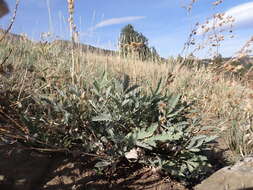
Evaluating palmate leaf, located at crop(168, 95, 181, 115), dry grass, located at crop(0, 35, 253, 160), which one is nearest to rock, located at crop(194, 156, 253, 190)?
dry grass, located at crop(0, 35, 253, 160)

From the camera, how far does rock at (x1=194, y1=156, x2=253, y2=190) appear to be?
1.94 meters

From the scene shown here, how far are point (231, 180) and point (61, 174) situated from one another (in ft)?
4.00

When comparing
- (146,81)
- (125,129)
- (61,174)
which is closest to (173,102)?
(125,129)

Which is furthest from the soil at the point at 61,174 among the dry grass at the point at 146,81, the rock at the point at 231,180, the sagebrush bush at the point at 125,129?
the dry grass at the point at 146,81

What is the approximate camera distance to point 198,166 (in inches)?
77.4

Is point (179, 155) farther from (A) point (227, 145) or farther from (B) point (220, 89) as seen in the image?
(B) point (220, 89)

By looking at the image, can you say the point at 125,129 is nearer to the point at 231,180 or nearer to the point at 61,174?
the point at 61,174

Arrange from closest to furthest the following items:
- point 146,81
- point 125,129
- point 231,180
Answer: point 231,180 < point 125,129 < point 146,81

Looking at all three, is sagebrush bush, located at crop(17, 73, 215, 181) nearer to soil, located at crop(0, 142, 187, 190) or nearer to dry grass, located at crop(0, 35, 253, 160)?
soil, located at crop(0, 142, 187, 190)

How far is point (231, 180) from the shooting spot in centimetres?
198

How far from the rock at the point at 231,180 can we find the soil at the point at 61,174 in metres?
0.19

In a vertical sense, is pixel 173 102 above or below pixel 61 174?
above

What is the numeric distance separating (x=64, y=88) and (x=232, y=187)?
1.62 m

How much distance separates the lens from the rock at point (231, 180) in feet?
6.36
